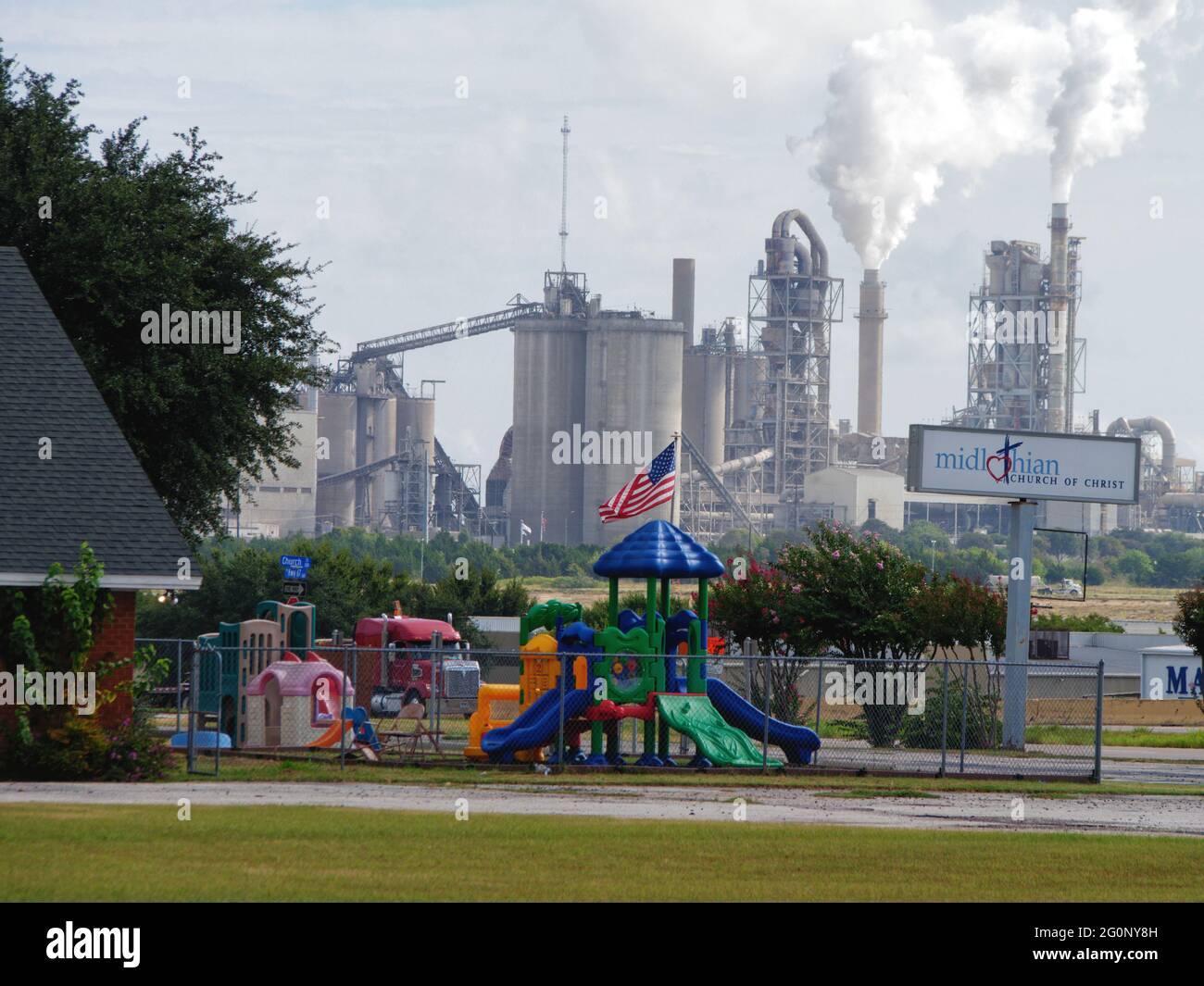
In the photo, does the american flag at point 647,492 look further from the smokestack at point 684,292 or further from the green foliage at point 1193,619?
the smokestack at point 684,292

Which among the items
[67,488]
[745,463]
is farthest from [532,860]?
[745,463]

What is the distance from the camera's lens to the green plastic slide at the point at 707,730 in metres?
27.7

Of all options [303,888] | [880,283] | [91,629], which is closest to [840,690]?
[91,629]

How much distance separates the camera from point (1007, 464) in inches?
1484

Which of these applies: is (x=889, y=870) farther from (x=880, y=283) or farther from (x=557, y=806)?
(x=880, y=283)

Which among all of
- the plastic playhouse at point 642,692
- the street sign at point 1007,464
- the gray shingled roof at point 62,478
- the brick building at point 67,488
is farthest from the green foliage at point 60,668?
the street sign at point 1007,464

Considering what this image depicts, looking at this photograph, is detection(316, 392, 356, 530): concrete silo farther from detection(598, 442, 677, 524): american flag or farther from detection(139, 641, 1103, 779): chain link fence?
detection(598, 442, 677, 524): american flag

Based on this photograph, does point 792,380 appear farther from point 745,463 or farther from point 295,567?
point 295,567

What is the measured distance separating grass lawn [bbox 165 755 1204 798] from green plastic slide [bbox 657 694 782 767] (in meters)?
0.34

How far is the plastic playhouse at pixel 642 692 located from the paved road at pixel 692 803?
2.43 metres

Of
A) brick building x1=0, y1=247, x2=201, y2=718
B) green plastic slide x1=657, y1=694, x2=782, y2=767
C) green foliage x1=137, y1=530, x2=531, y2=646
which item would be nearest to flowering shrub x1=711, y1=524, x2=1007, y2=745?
green plastic slide x1=657, y1=694, x2=782, y2=767

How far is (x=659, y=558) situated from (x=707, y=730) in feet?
9.14

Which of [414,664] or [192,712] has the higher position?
[192,712]

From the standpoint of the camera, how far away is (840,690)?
42188mm
